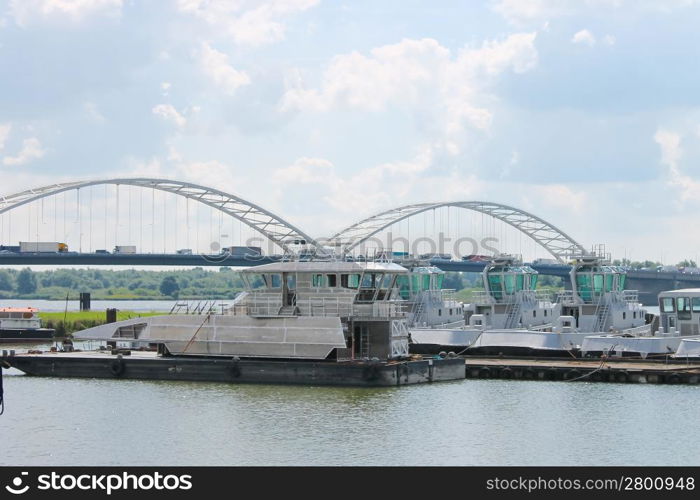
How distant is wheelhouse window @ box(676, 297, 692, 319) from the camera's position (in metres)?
61.7

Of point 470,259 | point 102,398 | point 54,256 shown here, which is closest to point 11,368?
point 102,398

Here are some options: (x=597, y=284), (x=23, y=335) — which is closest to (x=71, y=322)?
(x=23, y=335)

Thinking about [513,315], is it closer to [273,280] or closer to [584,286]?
[584,286]

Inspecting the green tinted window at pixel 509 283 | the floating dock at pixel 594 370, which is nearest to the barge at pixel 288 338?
the floating dock at pixel 594 370

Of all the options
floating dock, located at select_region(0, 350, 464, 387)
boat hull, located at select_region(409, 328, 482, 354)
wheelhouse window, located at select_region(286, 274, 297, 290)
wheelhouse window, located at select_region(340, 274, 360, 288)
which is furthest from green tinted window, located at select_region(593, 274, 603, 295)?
wheelhouse window, located at select_region(286, 274, 297, 290)

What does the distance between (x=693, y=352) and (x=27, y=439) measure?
3257 centimetres

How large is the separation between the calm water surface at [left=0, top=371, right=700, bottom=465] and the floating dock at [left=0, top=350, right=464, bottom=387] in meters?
0.60

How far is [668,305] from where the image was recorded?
62469 mm

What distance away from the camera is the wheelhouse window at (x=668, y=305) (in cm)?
6233

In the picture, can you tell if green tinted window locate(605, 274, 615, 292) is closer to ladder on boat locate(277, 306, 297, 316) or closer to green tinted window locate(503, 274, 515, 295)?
green tinted window locate(503, 274, 515, 295)

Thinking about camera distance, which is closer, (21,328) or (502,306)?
(502,306)

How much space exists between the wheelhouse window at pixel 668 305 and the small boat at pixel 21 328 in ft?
148

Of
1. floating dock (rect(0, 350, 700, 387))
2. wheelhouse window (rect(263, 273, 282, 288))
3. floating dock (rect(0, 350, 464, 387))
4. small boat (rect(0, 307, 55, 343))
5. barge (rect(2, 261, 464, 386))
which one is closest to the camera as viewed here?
floating dock (rect(0, 350, 464, 387))
